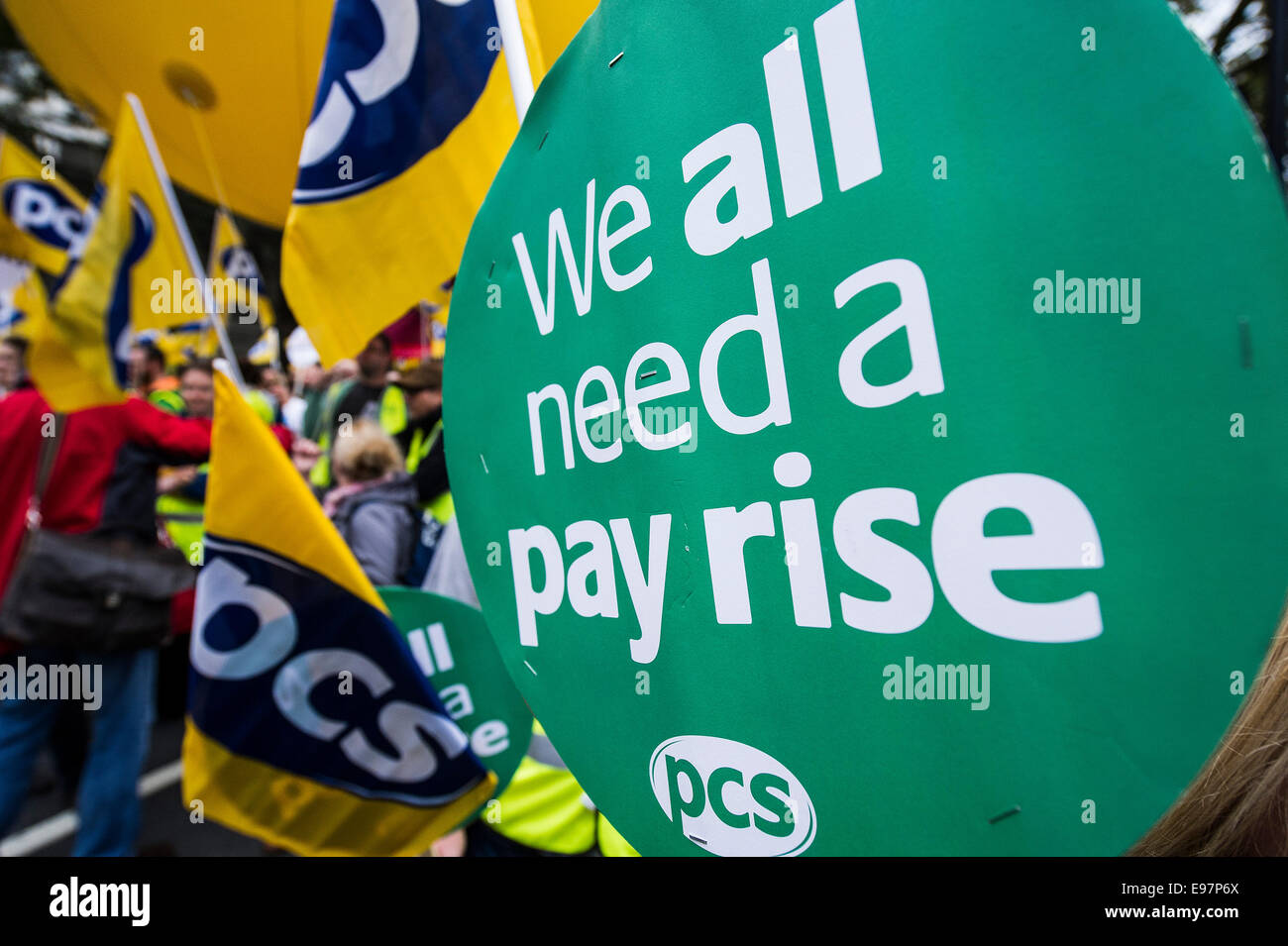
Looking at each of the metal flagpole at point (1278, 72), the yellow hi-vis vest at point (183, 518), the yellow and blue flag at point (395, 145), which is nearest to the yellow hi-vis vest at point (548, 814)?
the yellow and blue flag at point (395, 145)

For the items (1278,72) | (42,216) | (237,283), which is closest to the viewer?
(1278,72)

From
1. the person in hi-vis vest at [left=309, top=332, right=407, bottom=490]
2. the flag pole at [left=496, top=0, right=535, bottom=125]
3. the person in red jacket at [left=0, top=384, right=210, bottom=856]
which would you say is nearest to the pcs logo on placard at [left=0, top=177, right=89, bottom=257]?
the person in hi-vis vest at [left=309, top=332, right=407, bottom=490]

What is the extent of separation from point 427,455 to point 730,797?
2028 mm

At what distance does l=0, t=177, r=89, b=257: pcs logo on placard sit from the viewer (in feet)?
14.5

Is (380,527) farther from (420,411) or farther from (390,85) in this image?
(390,85)

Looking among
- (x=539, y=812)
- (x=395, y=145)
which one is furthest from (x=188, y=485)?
(x=395, y=145)

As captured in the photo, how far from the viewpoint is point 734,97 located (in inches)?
28.1

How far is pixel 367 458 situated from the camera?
2.58m

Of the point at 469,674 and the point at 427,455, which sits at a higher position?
the point at 427,455

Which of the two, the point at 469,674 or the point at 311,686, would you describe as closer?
the point at 311,686

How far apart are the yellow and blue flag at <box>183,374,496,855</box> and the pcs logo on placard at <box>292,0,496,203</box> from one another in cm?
47

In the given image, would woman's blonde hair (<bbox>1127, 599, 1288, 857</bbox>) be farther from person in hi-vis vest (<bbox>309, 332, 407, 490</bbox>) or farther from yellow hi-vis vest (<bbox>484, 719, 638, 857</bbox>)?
person in hi-vis vest (<bbox>309, 332, 407, 490</bbox>)
